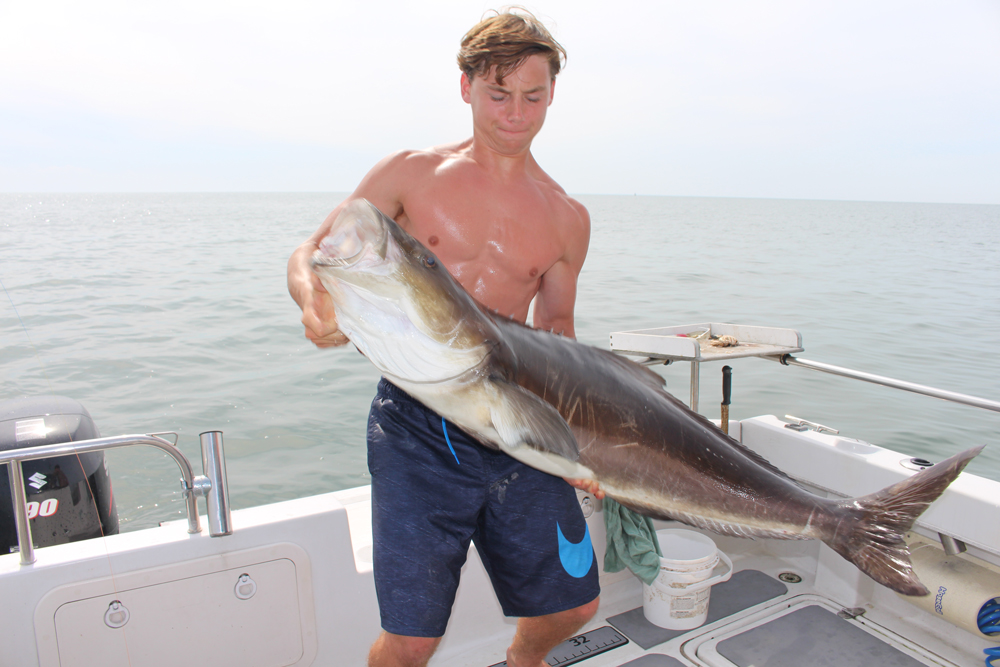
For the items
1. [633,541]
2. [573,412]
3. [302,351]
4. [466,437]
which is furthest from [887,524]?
[302,351]

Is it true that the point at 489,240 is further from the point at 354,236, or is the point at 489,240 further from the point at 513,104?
the point at 354,236

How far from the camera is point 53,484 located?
2961 millimetres

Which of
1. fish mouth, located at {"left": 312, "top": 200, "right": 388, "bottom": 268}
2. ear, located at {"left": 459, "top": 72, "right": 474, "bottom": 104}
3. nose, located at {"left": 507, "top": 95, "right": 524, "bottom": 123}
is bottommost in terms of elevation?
fish mouth, located at {"left": 312, "top": 200, "right": 388, "bottom": 268}

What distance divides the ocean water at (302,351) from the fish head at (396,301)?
5098 millimetres

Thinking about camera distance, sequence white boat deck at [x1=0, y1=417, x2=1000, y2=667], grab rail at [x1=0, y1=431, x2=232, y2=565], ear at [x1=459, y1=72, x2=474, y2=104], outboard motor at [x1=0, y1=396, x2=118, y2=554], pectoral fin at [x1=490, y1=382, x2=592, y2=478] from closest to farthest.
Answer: pectoral fin at [x1=490, y1=382, x2=592, y2=478], grab rail at [x1=0, y1=431, x2=232, y2=565], white boat deck at [x1=0, y1=417, x2=1000, y2=667], ear at [x1=459, y1=72, x2=474, y2=104], outboard motor at [x1=0, y1=396, x2=118, y2=554]

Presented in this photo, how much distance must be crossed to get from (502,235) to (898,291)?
2045 cm

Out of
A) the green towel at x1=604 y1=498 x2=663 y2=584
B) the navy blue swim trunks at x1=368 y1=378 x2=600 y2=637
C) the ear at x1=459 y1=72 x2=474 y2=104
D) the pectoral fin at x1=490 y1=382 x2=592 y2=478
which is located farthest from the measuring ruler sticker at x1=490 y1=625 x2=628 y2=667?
the ear at x1=459 y1=72 x2=474 y2=104

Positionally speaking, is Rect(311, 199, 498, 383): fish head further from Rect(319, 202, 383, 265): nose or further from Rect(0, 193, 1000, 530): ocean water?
Rect(0, 193, 1000, 530): ocean water

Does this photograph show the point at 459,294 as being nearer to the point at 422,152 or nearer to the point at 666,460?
the point at 666,460

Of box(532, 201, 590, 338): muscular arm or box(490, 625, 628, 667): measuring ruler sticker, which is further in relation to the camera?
box(490, 625, 628, 667): measuring ruler sticker

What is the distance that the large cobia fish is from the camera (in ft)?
5.21

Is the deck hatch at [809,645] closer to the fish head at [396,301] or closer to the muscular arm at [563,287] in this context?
the muscular arm at [563,287]

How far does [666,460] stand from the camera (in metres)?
2.03

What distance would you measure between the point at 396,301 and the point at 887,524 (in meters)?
1.62
